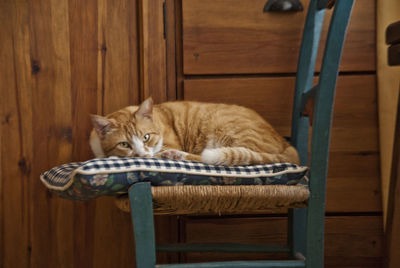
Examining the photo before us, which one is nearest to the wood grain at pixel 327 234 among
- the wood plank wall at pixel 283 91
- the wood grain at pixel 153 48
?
the wood plank wall at pixel 283 91

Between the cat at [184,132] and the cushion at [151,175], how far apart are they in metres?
0.16

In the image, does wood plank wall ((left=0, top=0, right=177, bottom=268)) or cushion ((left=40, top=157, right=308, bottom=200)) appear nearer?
cushion ((left=40, top=157, right=308, bottom=200))

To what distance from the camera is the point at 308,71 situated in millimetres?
1264

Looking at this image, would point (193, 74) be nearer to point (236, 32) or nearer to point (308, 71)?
point (236, 32)

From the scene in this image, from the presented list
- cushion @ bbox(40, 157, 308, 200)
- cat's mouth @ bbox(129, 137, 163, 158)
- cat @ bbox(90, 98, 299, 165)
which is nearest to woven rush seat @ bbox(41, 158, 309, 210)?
cushion @ bbox(40, 157, 308, 200)

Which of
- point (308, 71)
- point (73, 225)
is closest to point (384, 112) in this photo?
point (308, 71)

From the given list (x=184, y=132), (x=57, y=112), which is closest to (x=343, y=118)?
(x=184, y=132)

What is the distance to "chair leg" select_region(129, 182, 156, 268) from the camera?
80cm

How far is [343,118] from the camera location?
142cm

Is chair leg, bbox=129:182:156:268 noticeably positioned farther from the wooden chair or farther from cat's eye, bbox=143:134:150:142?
the wooden chair

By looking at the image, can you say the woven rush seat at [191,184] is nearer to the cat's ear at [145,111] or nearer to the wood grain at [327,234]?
the cat's ear at [145,111]

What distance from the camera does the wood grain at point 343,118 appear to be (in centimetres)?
141

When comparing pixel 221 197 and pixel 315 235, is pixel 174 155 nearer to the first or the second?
pixel 221 197

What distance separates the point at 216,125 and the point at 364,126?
597 millimetres
